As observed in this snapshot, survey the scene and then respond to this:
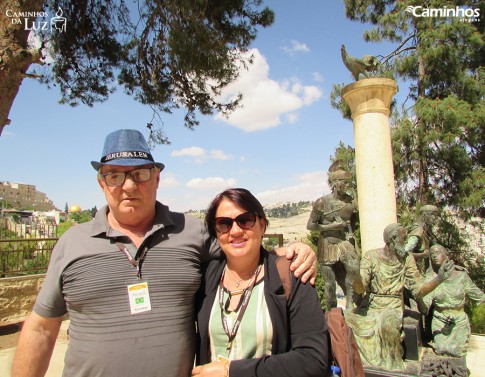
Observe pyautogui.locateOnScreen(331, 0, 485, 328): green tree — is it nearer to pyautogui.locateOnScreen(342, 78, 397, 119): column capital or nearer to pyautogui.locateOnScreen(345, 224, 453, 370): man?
pyautogui.locateOnScreen(342, 78, 397, 119): column capital

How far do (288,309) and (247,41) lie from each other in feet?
23.2

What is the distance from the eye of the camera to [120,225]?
1602 mm

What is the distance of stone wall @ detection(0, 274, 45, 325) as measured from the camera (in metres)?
7.01

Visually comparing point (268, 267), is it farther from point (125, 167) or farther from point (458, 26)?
point (458, 26)

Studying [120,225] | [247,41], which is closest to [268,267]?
[120,225]

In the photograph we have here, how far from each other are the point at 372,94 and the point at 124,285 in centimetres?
538

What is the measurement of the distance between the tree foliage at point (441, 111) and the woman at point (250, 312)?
9425 millimetres

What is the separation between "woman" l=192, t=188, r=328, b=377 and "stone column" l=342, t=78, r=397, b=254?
4.73m

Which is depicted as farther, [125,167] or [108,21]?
[108,21]

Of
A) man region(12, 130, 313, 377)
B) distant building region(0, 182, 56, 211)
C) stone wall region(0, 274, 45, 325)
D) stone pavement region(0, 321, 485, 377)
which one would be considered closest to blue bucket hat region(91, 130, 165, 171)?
man region(12, 130, 313, 377)

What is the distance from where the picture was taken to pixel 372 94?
5.78 meters

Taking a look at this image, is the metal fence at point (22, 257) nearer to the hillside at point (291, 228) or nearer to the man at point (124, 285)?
the hillside at point (291, 228)

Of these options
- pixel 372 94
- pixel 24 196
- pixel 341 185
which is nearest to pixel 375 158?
pixel 372 94

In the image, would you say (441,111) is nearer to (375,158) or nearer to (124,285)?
(375,158)
